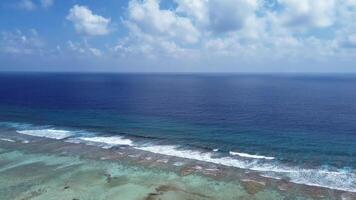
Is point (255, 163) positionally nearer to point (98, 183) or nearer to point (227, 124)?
point (98, 183)

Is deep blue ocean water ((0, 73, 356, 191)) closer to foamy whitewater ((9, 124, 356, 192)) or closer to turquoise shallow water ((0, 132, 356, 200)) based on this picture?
foamy whitewater ((9, 124, 356, 192))

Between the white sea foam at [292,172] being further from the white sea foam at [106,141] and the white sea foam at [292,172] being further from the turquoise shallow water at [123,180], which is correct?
the white sea foam at [106,141]

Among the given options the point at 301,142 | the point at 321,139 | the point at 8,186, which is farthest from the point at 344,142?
the point at 8,186

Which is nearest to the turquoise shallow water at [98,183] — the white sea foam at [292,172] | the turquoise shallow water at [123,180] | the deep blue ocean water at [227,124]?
the turquoise shallow water at [123,180]

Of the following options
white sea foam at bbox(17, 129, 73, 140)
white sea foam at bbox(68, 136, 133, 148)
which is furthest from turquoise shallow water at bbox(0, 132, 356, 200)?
white sea foam at bbox(17, 129, 73, 140)

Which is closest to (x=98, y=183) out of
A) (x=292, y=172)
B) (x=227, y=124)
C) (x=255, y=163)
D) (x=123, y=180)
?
(x=123, y=180)

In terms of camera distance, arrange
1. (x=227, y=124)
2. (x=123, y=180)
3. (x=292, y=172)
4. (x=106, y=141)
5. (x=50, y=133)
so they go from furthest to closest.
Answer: (x=227, y=124) < (x=50, y=133) < (x=106, y=141) < (x=292, y=172) < (x=123, y=180)
